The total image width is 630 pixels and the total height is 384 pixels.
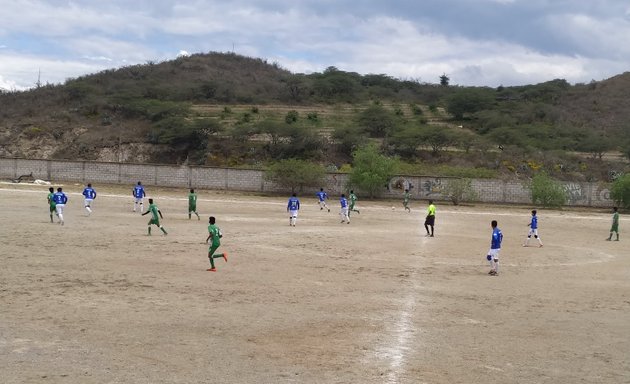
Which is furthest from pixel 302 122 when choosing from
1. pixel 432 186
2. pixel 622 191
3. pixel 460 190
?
pixel 622 191

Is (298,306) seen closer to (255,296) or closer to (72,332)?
(255,296)

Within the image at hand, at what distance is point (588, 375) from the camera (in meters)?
10.2

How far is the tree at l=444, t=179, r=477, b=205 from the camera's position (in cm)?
5050

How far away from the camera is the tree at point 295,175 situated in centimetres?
5272

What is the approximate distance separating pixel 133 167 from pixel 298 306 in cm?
4405

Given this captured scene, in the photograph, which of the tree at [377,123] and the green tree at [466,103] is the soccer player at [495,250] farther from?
the green tree at [466,103]

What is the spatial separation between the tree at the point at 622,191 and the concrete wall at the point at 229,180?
163 centimetres

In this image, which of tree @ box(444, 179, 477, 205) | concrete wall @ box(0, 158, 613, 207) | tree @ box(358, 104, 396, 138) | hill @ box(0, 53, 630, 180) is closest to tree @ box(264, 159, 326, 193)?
concrete wall @ box(0, 158, 613, 207)

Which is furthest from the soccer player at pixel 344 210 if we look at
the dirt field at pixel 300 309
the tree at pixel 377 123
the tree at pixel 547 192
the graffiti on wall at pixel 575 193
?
the tree at pixel 377 123

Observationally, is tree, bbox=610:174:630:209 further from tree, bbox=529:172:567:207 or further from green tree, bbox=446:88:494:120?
green tree, bbox=446:88:494:120

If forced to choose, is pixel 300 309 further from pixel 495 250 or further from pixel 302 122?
pixel 302 122

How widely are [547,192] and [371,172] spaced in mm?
13175

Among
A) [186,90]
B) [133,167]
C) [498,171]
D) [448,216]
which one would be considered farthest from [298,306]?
[186,90]

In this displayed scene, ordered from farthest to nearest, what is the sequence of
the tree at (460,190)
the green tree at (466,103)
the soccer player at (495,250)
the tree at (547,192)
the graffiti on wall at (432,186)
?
the green tree at (466,103) < the graffiti on wall at (432,186) < the tree at (460,190) < the tree at (547,192) < the soccer player at (495,250)
